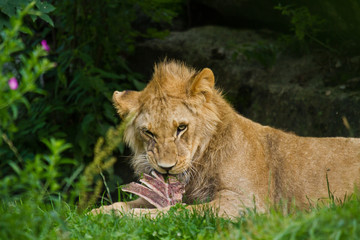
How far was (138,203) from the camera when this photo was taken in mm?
4730

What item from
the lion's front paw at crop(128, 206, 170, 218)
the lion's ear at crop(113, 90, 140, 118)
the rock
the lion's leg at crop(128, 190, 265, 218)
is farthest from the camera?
the rock

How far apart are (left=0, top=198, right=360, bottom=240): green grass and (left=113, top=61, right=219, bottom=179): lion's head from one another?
64 centimetres

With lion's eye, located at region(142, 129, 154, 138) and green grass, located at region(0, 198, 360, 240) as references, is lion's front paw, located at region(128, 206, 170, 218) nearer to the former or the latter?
green grass, located at region(0, 198, 360, 240)

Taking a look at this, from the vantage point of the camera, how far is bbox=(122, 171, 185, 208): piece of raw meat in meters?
4.38

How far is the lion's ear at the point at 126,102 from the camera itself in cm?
488

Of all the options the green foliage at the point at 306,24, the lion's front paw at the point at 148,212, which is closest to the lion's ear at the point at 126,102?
the lion's front paw at the point at 148,212

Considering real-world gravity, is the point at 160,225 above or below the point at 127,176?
above

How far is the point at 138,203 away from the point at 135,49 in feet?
13.8

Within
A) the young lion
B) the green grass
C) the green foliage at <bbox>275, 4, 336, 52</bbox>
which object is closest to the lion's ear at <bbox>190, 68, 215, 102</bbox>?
the young lion

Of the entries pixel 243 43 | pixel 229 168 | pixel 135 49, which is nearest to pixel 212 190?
pixel 229 168

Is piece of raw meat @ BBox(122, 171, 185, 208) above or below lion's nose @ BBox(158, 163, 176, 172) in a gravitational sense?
below

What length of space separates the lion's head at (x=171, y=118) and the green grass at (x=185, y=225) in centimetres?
64

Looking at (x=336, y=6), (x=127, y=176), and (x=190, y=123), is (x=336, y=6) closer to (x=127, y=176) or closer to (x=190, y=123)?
(x=190, y=123)

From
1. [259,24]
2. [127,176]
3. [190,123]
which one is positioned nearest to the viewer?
[190,123]
